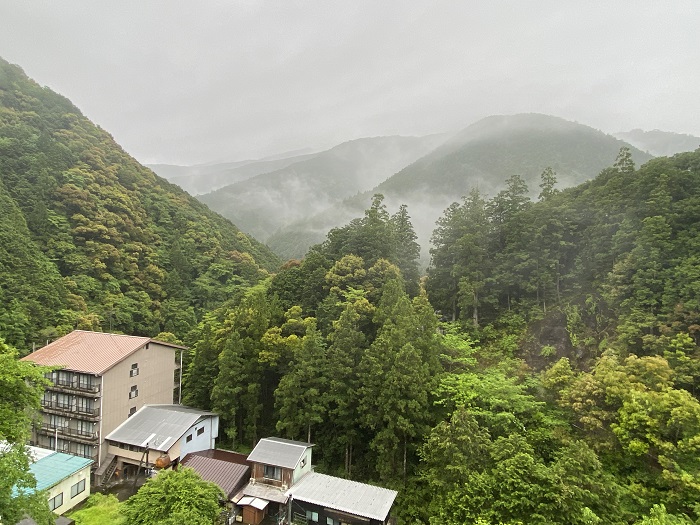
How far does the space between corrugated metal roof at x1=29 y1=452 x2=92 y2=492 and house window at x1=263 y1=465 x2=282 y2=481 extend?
9.01 m

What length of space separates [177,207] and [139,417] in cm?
3444

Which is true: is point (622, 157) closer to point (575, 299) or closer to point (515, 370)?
point (575, 299)

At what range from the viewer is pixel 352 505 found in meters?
16.1

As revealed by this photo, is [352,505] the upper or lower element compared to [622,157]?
lower

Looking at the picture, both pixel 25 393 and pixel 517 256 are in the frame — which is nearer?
pixel 25 393

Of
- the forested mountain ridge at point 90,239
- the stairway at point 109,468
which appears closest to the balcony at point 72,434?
the stairway at point 109,468

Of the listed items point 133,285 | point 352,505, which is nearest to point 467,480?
point 352,505

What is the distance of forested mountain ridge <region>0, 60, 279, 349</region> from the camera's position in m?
30.5

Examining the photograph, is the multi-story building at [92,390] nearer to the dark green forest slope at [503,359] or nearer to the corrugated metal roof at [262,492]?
the dark green forest slope at [503,359]

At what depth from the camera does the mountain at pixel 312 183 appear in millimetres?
113338

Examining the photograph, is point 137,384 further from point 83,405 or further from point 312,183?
point 312,183

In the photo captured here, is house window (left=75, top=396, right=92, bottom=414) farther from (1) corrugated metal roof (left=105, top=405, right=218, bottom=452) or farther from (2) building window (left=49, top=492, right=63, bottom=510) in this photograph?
(2) building window (left=49, top=492, right=63, bottom=510)

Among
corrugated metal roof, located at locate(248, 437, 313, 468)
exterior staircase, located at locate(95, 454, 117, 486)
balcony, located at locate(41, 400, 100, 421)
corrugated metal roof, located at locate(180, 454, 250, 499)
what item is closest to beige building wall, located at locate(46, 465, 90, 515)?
exterior staircase, located at locate(95, 454, 117, 486)

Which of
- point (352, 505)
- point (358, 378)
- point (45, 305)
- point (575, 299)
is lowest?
point (352, 505)
